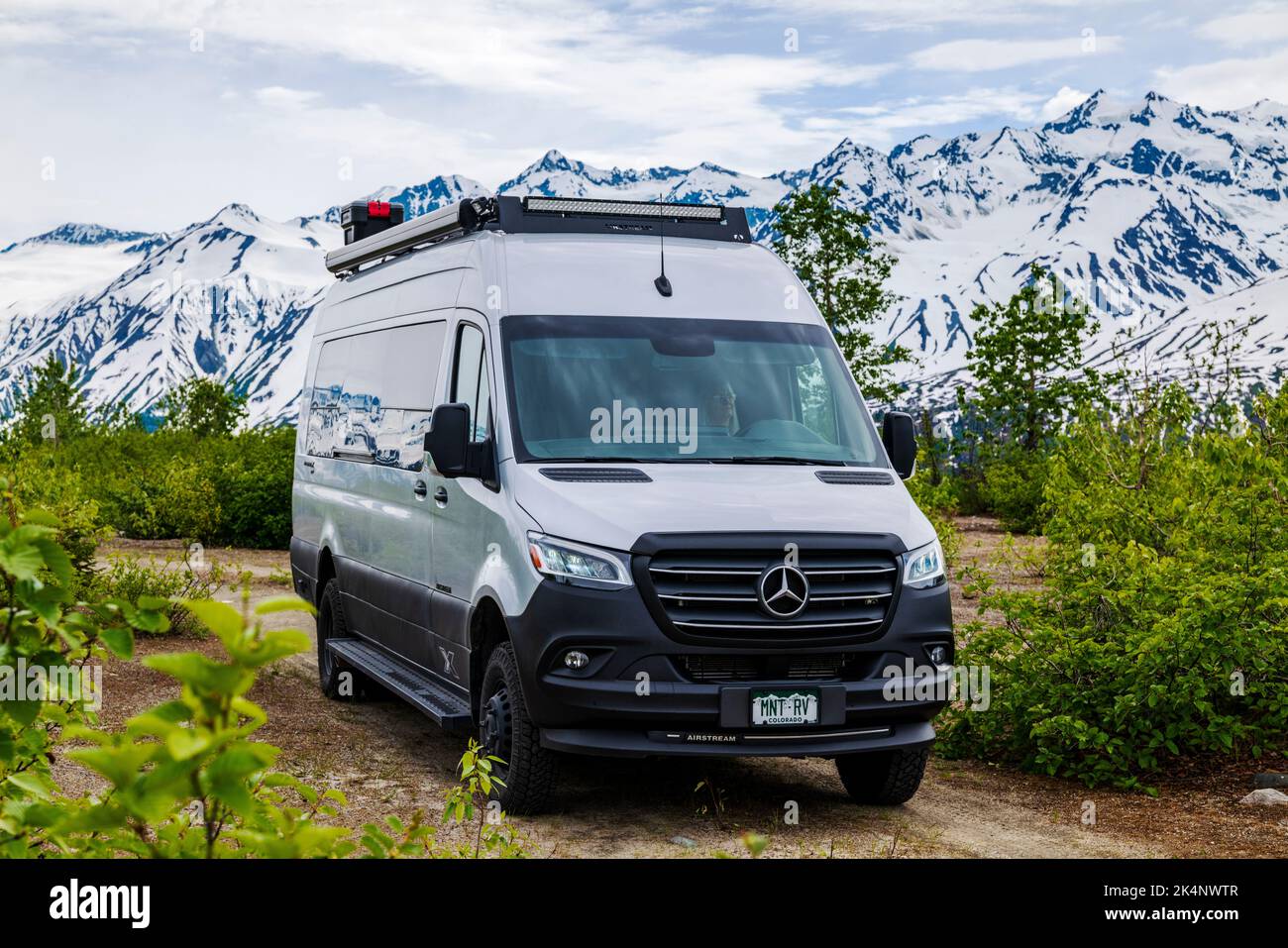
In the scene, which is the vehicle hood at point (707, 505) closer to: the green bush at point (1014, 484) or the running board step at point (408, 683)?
the running board step at point (408, 683)

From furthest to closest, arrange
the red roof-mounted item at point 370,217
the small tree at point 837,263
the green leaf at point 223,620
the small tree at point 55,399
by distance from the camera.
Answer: the small tree at point 55,399 < the small tree at point 837,263 < the red roof-mounted item at point 370,217 < the green leaf at point 223,620

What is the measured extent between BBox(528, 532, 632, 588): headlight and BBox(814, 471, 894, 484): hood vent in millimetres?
1253

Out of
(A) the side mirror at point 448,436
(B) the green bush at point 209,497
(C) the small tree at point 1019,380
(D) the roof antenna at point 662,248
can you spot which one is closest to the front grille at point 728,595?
(A) the side mirror at point 448,436

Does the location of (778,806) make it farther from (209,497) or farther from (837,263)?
(837,263)

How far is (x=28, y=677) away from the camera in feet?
9.43

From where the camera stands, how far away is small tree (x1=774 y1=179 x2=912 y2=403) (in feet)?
93.0

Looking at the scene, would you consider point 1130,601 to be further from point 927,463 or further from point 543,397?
point 927,463

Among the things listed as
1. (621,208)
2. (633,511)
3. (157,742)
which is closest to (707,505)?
(633,511)

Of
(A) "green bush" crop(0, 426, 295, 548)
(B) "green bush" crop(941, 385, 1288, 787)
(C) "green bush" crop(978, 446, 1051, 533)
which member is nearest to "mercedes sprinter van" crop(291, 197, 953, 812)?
(B) "green bush" crop(941, 385, 1288, 787)

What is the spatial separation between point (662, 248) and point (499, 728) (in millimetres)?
2876

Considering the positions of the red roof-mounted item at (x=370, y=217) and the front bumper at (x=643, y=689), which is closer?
the front bumper at (x=643, y=689)

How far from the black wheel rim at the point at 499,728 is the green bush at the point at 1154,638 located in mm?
2921

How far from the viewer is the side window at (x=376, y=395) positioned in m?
8.42
